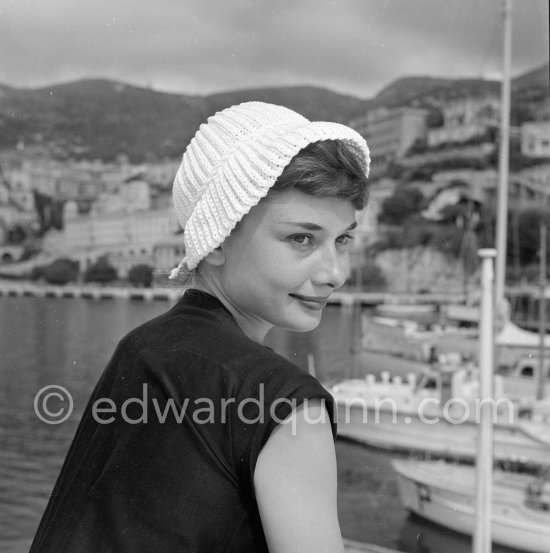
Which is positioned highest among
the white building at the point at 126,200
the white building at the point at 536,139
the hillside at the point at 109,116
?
the white building at the point at 536,139

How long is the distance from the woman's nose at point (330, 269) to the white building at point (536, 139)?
805 centimetres

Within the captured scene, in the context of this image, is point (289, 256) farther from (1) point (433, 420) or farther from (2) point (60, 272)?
(1) point (433, 420)

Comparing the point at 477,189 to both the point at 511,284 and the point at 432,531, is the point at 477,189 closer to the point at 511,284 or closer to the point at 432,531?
the point at 511,284

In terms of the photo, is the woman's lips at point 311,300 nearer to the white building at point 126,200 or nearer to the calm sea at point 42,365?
the calm sea at point 42,365

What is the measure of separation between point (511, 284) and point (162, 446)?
16205mm

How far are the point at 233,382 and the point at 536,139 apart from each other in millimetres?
9926

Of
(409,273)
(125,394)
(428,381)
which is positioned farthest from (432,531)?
(409,273)

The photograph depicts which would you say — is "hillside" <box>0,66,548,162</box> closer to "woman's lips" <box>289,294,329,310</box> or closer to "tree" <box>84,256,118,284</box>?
"tree" <box>84,256,118,284</box>

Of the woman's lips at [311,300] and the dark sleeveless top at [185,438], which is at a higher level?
the woman's lips at [311,300]

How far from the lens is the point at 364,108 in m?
1.75

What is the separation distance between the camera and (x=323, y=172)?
381mm

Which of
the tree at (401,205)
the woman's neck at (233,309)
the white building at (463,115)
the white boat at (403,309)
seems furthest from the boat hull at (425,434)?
the white boat at (403,309)

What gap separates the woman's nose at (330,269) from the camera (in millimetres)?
396

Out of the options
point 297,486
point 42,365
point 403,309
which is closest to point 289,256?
point 297,486
